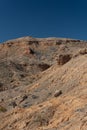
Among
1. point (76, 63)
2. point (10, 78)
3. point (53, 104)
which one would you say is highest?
point (10, 78)

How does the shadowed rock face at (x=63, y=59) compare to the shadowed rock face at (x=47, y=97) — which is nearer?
the shadowed rock face at (x=47, y=97)

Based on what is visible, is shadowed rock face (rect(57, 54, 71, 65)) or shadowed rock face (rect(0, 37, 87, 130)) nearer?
shadowed rock face (rect(0, 37, 87, 130))

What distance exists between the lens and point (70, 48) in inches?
2389

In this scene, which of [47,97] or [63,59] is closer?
[47,97]

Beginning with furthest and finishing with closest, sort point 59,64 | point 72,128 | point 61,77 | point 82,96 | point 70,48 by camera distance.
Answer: point 70,48
point 59,64
point 61,77
point 82,96
point 72,128

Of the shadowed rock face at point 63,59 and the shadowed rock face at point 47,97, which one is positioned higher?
the shadowed rock face at point 63,59

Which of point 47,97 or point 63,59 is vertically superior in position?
point 63,59

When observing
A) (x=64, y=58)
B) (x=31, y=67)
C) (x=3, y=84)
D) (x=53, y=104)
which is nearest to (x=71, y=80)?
(x=53, y=104)

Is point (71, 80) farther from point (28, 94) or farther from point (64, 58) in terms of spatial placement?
point (64, 58)

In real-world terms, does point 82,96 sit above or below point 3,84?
below

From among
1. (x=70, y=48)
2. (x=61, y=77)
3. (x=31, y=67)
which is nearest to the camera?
(x=61, y=77)

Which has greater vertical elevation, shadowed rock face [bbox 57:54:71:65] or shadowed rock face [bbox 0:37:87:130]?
shadowed rock face [bbox 57:54:71:65]

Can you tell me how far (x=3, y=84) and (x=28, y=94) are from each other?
14.8 metres

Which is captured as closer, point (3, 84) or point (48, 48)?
point (3, 84)
